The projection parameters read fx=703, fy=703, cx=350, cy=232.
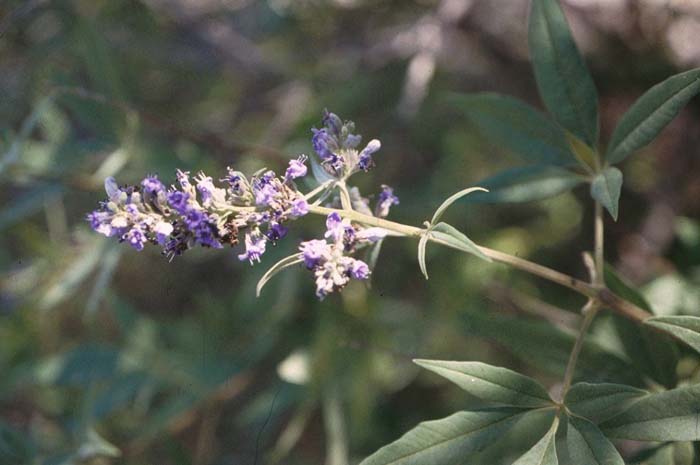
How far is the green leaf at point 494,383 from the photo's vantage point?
4.22 feet

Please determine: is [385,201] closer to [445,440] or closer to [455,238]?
[455,238]

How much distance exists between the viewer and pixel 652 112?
146 cm

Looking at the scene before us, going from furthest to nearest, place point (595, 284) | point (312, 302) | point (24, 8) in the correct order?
point (312, 302), point (24, 8), point (595, 284)

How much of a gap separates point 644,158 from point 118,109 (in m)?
2.16

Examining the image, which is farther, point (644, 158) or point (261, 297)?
point (644, 158)

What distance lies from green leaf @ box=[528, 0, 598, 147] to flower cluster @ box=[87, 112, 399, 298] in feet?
1.75

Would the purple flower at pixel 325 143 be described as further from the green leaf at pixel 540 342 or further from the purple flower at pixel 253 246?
the green leaf at pixel 540 342

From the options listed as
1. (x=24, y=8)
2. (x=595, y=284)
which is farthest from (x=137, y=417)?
(x=595, y=284)

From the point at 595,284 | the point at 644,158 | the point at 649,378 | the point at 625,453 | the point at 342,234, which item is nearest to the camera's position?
the point at 342,234

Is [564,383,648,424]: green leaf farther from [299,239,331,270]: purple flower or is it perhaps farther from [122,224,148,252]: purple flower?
[122,224,148,252]: purple flower

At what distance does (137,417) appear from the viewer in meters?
2.78

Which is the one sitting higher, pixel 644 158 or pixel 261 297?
pixel 644 158

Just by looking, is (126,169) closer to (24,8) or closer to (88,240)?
(88,240)

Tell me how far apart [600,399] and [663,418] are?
111 mm
